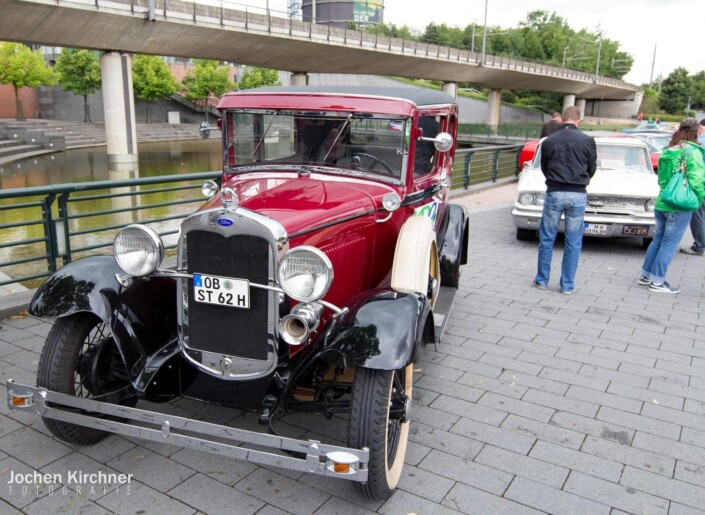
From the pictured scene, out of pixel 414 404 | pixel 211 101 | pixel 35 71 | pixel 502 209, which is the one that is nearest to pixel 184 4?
pixel 35 71

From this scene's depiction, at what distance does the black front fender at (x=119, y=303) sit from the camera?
3.37 metres

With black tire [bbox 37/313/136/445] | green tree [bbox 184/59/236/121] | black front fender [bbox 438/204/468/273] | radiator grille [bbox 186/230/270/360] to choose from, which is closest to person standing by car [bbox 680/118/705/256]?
black front fender [bbox 438/204/468/273]

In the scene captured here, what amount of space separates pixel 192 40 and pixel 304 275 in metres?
30.3

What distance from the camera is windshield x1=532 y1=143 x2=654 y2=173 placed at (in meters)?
9.42

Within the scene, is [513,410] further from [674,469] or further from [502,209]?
[502,209]

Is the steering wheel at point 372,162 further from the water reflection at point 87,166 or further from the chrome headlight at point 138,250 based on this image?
the water reflection at point 87,166

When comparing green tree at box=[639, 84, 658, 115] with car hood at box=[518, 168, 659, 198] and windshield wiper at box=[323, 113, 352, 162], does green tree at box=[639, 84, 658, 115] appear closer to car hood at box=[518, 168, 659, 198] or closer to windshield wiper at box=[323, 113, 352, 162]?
car hood at box=[518, 168, 659, 198]

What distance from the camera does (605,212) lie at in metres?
8.50

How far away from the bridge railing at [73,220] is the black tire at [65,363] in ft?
3.88

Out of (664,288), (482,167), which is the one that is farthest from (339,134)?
(482,167)

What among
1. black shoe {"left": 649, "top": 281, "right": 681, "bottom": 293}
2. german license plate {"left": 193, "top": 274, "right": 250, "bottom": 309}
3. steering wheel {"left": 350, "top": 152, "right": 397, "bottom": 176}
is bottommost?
black shoe {"left": 649, "top": 281, "right": 681, "bottom": 293}

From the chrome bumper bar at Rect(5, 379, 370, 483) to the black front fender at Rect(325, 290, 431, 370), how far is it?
18.3 inches

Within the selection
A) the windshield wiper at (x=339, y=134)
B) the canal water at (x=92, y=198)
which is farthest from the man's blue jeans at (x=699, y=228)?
the canal water at (x=92, y=198)

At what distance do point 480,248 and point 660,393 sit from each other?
15.5 feet
